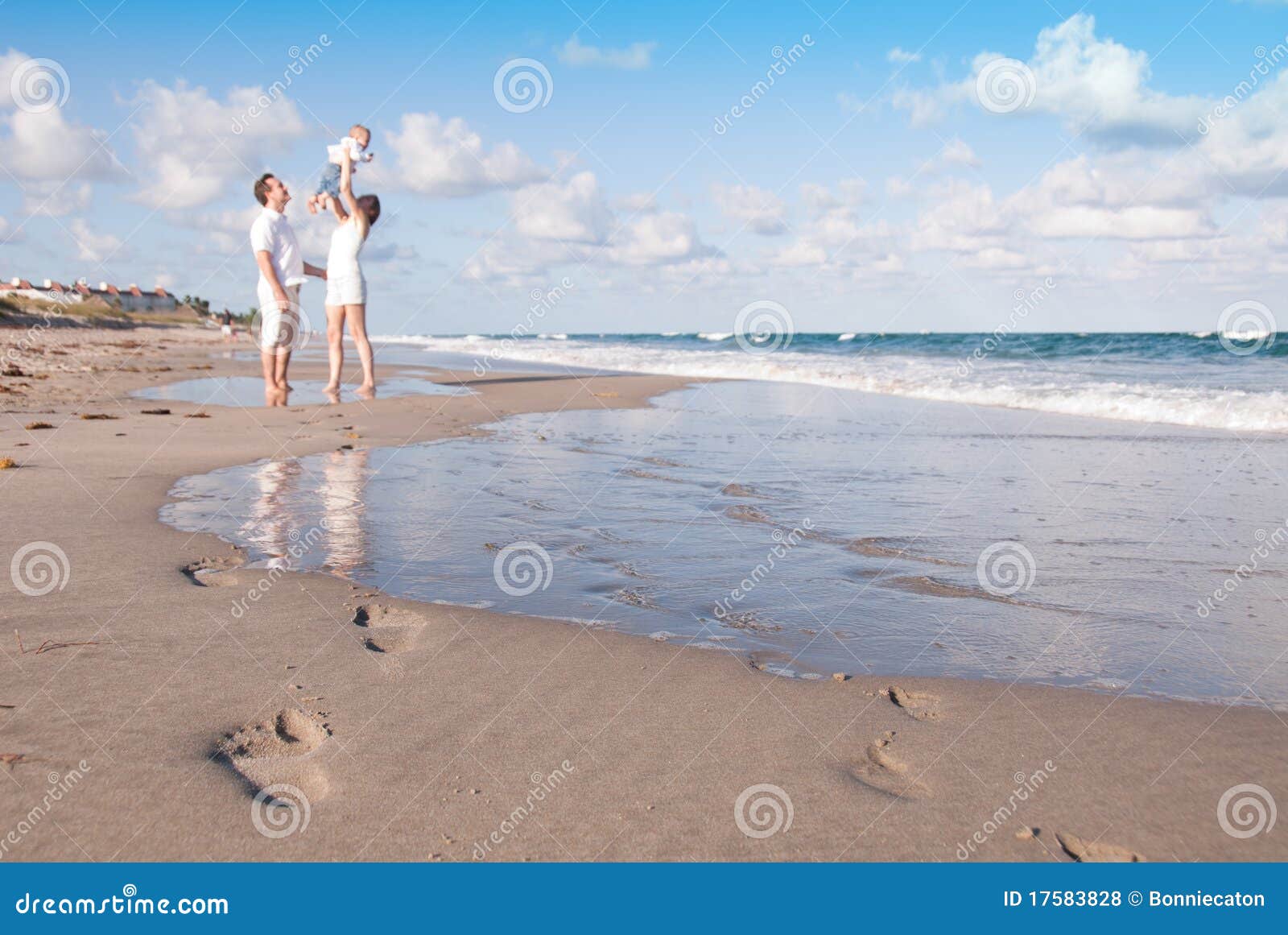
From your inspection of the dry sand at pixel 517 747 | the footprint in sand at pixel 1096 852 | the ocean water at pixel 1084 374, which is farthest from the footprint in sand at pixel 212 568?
the ocean water at pixel 1084 374

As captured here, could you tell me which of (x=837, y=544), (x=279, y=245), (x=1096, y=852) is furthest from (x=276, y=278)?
(x=1096, y=852)

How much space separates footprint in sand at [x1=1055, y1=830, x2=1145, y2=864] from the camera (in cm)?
192

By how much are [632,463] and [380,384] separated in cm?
779

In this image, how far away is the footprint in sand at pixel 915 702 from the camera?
2.60m

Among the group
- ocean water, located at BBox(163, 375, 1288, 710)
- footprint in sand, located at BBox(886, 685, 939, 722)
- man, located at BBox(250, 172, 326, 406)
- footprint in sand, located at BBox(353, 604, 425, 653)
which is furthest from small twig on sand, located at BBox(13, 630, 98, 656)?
man, located at BBox(250, 172, 326, 406)

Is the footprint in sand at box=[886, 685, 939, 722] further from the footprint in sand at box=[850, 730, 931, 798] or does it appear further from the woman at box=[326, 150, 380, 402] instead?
the woman at box=[326, 150, 380, 402]

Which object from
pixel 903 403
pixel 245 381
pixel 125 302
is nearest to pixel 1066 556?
pixel 903 403

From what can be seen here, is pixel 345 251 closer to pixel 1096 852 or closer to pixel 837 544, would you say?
pixel 837 544

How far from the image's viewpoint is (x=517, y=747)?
2.30 meters

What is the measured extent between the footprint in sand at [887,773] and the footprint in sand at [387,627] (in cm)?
152

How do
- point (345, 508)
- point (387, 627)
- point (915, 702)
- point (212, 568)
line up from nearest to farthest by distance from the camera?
1. point (915, 702)
2. point (387, 627)
3. point (212, 568)
4. point (345, 508)

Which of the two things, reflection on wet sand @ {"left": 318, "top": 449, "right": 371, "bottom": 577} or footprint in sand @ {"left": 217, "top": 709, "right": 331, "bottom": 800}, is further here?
reflection on wet sand @ {"left": 318, "top": 449, "right": 371, "bottom": 577}

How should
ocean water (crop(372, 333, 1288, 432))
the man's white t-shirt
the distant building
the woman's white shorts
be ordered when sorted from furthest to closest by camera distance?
the distant building
ocean water (crop(372, 333, 1288, 432))
the woman's white shorts
the man's white t-shirt

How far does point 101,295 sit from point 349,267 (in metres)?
59.3
